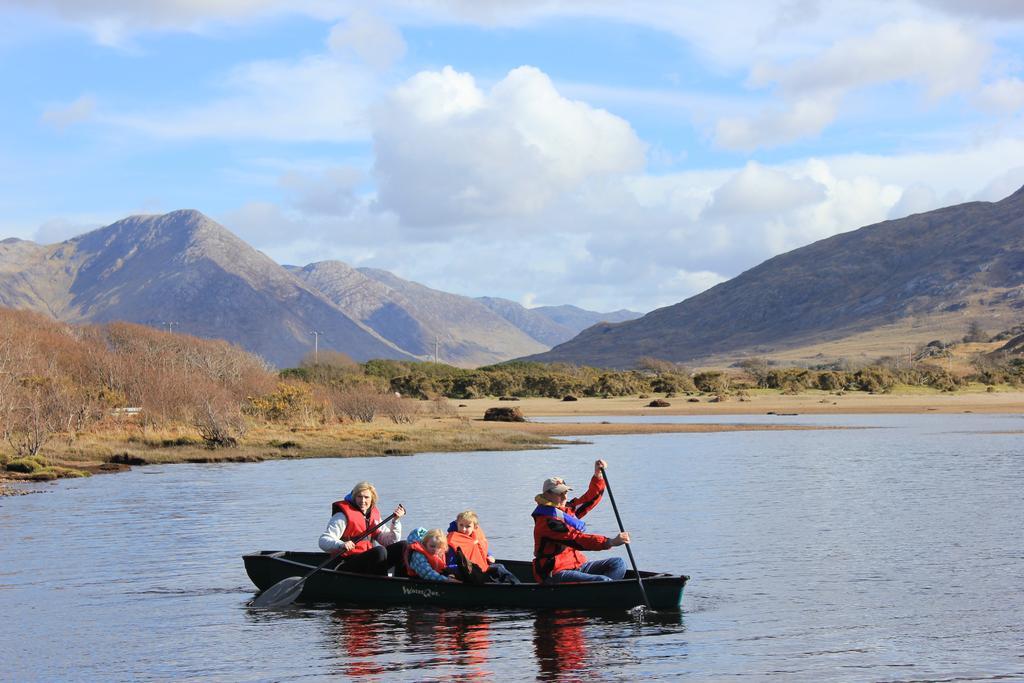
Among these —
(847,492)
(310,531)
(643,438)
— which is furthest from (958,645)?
(643,438)

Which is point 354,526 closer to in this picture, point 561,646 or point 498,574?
point 498,574

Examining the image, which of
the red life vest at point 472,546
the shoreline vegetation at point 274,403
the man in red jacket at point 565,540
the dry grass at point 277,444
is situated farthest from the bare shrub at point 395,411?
the man in red jacket at point 565,540

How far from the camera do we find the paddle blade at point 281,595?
21828 millimetres

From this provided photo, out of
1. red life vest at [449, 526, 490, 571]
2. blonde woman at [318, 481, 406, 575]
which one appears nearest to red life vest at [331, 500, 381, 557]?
blonde woman at [318, 481, 406, 575]

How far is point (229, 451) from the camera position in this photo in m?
52.9

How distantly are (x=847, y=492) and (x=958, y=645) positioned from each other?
2025 centimetres

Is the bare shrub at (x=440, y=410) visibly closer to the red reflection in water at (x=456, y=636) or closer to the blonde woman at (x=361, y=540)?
the blonde woman at (x=361, y=540)

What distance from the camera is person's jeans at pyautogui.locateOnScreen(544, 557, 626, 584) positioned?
20438 millimetres

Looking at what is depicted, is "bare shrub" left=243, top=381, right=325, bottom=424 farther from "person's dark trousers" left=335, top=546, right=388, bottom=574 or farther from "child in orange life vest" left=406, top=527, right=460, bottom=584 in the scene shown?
"child in orange life vest" left=406, top=527, right=460, bottom=584

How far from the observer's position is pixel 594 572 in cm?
2108

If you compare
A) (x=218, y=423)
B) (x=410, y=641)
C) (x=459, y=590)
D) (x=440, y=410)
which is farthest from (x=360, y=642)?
(x=440, y=410)

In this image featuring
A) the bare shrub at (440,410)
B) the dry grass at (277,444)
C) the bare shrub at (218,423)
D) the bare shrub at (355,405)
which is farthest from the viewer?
the bare shrub at (440,410)

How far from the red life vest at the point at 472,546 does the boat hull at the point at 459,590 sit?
48cm

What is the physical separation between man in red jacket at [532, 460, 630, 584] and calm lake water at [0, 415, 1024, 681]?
0.73 m
